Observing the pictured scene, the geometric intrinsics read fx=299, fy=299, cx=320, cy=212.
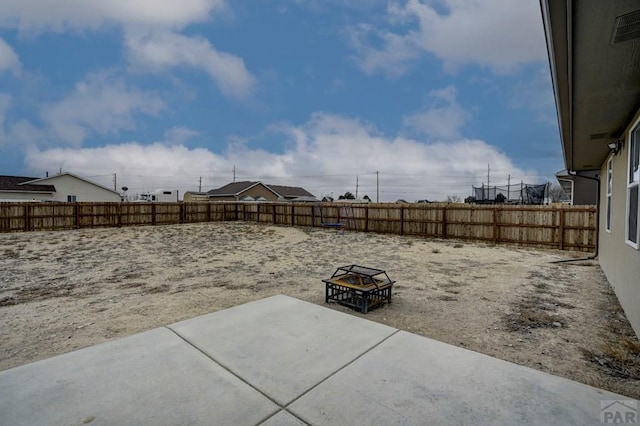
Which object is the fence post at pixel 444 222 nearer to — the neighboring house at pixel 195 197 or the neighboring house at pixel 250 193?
the neighboring house at pixel 250 193

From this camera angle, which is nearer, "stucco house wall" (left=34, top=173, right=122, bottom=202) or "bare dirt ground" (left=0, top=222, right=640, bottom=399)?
"bare dirt ground" (left=0, top=222, right=640, bottom=399)

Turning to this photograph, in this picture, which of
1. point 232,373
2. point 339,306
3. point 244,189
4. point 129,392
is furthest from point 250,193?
point 129,392

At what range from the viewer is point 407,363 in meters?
2.51

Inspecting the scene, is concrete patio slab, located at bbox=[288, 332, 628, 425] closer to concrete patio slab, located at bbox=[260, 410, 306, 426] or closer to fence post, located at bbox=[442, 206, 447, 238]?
concrete patio slab, located at bbox=[260, 410, 306, 426]

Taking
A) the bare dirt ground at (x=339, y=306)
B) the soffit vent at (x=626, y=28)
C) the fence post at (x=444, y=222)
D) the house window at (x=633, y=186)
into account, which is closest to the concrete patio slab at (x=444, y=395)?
the bare dirt ground at (x=339, y=306)

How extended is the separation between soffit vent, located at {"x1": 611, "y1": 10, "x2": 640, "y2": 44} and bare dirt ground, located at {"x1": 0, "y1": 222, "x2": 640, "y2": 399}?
2.66m

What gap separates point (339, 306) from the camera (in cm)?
459

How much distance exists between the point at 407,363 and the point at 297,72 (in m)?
Answer: 13.3

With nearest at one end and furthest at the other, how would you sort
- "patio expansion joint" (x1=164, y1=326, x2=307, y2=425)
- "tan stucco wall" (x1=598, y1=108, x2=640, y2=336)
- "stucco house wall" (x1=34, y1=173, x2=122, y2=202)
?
"patio expansion joint" (x1=164, y1=326, x2=307, y2=425), "tan stucco wall" (x1=598, y1=108, x2=640, y2=336), "stucco house wall" (x1=34, y1=173, x2=122, y2=202)

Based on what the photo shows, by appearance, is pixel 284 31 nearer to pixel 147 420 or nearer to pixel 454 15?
pixel 454 15

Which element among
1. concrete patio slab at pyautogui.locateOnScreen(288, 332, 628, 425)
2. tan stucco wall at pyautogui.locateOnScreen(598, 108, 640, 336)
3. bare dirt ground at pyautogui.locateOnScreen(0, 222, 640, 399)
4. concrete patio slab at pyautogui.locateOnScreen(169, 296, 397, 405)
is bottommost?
bare dirt ground at pyautogui.locateOnScreen(0, 222, 640, 399)

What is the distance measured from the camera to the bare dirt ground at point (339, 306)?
3.23m

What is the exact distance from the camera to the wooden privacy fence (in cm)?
1025

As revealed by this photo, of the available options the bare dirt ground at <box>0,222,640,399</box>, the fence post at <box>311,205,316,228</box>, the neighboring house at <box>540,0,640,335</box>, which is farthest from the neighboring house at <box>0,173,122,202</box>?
the neighboring house at <box>540,0,640,335</box>
